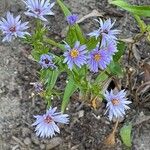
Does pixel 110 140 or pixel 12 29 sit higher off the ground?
pixel 12 29

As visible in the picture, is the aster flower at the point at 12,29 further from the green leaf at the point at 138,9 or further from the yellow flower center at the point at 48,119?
the green leaf at the point at 138,9

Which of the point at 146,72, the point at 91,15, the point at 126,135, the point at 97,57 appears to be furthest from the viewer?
the point at 91,15

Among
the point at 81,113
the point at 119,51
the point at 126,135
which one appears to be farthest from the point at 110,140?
the point at 119,51

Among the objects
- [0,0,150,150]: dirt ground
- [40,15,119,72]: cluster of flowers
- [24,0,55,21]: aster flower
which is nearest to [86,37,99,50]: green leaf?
[40,15,119,72]: cluster of flowers

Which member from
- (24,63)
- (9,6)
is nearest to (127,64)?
(24,63)

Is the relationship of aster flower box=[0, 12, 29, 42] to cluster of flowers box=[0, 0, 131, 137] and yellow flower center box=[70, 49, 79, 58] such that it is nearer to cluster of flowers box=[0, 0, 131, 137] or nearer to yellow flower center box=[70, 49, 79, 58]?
cluster of flowers box=[0, 0, 131, 137]

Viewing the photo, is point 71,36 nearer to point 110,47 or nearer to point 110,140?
point 110,47

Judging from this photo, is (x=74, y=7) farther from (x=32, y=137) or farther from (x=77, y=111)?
(x=32, y=137)

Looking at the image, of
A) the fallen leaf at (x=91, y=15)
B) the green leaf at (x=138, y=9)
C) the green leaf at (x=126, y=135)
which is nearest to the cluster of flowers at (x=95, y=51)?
the green leaf at (x=138, y=9)

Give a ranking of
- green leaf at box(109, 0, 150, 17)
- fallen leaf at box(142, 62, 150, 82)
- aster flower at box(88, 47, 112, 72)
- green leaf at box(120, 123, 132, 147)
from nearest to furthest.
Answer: aster flower at box(88, 47, 112, 72), green leaf at box(109, 0, 150, 17), green leaf at box(120, 123, 132, 147), fallen leaf at box(142, 62, 150, 82)
